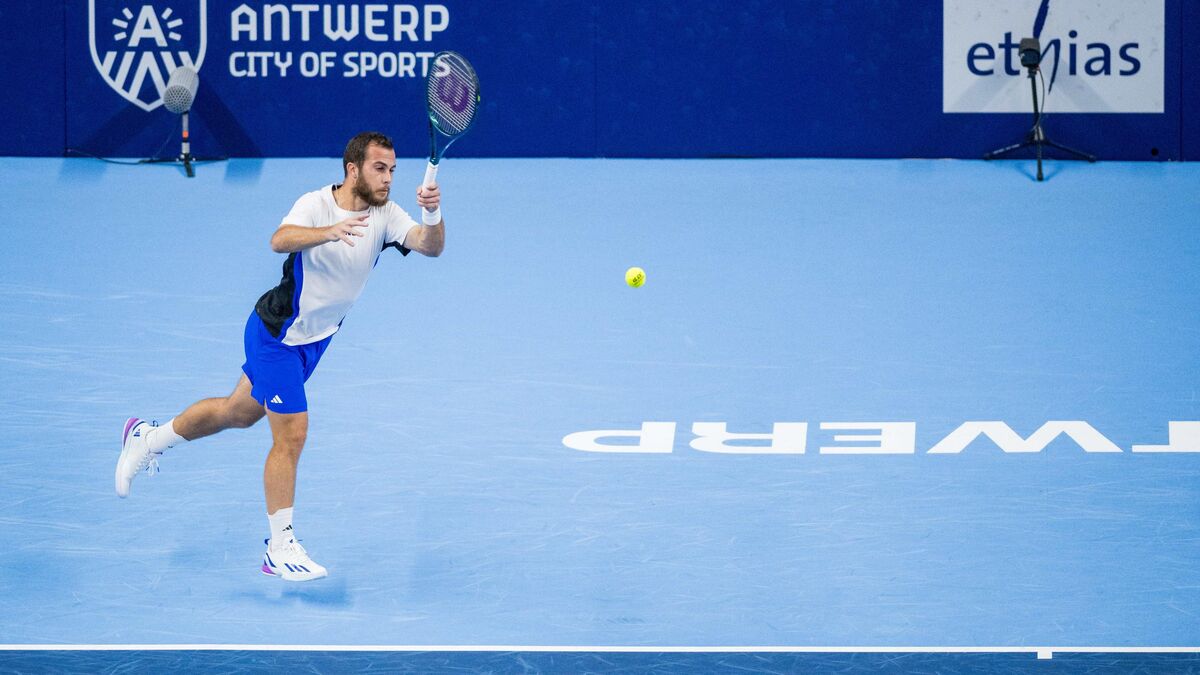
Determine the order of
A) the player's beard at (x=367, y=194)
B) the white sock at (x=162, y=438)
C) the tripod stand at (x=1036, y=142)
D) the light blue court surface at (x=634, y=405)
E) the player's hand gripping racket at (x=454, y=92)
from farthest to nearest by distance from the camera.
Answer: the tripod stand at (x=1036, y=142) → the white sock at (x=162, y=438) → the player's hand gripping racket at (x=454, y=92) → the player's beard at (x=367, y=194) → the light blue court surface at (x=634, y=405)

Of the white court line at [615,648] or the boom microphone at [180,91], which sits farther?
the boom microphone at [180,91]

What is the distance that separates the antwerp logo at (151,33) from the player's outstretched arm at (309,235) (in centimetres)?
927

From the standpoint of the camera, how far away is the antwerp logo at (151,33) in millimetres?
15484

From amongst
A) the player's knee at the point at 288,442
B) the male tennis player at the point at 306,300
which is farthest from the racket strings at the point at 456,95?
the player's knee at the point at 288,442

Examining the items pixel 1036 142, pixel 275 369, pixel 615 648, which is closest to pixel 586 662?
pixel 615 648

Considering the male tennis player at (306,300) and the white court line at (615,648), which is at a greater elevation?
the male tennis player at (306,300)

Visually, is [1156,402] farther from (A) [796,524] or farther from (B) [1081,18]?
(B) [1081,18]

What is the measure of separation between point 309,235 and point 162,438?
1.62 meters

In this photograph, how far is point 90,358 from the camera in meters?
10.5

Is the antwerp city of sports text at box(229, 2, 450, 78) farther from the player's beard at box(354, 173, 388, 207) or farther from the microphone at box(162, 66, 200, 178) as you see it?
the player's beard at box(354, 173, 388, 207)

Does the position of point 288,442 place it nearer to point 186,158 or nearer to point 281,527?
point 281,527

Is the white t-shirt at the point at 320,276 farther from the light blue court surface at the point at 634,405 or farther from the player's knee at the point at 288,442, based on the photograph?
the light blue court surface at the point at 634,405

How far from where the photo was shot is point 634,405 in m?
9.69

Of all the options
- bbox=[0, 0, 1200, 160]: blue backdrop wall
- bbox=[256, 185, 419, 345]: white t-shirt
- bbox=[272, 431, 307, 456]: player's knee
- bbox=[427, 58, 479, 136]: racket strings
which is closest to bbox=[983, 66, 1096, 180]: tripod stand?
bbox=[0, 0, 1200, 160]: blue backdrop wall
